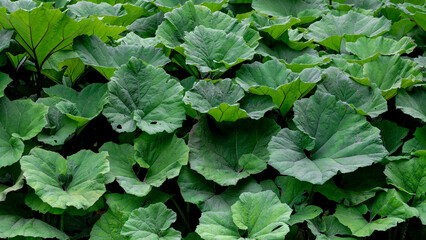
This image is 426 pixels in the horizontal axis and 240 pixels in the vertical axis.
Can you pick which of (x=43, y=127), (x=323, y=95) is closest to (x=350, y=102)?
(x=323, y=95)

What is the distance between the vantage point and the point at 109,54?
7.91 feet

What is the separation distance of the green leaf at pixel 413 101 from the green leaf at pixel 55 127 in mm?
1708

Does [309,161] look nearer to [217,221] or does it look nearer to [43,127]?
[217,221]

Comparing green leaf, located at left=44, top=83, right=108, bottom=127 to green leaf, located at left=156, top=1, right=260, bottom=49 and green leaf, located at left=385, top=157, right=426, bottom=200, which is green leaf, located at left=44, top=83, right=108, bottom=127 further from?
green leaf, located at left=385, top=157, right=426, bottom=200

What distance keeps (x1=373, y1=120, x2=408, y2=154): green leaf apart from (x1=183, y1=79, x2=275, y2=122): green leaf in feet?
2.19

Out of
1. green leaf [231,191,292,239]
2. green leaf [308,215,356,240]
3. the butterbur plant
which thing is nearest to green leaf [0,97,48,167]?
the butterbur plant

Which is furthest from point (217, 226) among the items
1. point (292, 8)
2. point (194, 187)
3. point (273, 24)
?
point (292, 8)

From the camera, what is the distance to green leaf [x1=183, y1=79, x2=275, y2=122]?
2.12 metres

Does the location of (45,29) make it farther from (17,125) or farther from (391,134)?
(391,134)

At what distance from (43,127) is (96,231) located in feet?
1.95

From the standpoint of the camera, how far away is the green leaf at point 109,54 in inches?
90.7

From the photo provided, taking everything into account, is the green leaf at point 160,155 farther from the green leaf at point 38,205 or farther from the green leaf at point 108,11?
the green leaf at point 108,11

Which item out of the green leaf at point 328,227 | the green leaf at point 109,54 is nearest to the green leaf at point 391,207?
the green leaf at point 328,227

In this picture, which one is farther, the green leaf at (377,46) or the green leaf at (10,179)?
the green leaf at (377,46)
